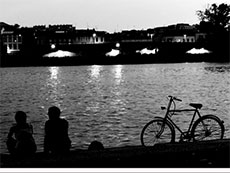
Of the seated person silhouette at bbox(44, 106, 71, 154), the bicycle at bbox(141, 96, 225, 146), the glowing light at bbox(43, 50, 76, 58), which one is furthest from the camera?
the glowing light at bbox(43, 50, 76, 58)

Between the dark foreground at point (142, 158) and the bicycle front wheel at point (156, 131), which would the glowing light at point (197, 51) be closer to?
the bicycle front wheel at point (156, 131)

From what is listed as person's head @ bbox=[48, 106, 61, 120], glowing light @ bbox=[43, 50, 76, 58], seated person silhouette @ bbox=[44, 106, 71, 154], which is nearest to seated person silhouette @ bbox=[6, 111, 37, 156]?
seated person silhouette @ bbox=[44, 106, 71, 154]

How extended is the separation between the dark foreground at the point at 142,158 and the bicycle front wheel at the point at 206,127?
150 cm

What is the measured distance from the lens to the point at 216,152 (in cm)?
759

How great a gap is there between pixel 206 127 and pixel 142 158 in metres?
2.41

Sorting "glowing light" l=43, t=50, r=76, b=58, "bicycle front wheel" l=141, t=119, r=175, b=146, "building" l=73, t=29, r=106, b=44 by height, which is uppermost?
"building" l=73, t=29, r=106, b=44

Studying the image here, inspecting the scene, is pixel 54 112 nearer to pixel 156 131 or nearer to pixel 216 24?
pixel 156 131

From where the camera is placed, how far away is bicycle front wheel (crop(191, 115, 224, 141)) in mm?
9320

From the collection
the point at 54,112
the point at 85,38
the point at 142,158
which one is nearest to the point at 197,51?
the point at 85,38

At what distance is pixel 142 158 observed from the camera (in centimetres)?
730

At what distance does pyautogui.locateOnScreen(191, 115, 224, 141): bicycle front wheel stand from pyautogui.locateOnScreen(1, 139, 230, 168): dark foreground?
4.93 feet

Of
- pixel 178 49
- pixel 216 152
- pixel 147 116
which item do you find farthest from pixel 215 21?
pixel 216 152

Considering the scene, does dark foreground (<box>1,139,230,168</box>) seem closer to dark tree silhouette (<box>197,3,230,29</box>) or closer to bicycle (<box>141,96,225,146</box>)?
bicycle (<box>141,96,225,146</box>)

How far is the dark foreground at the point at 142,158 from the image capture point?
22.7 feet
